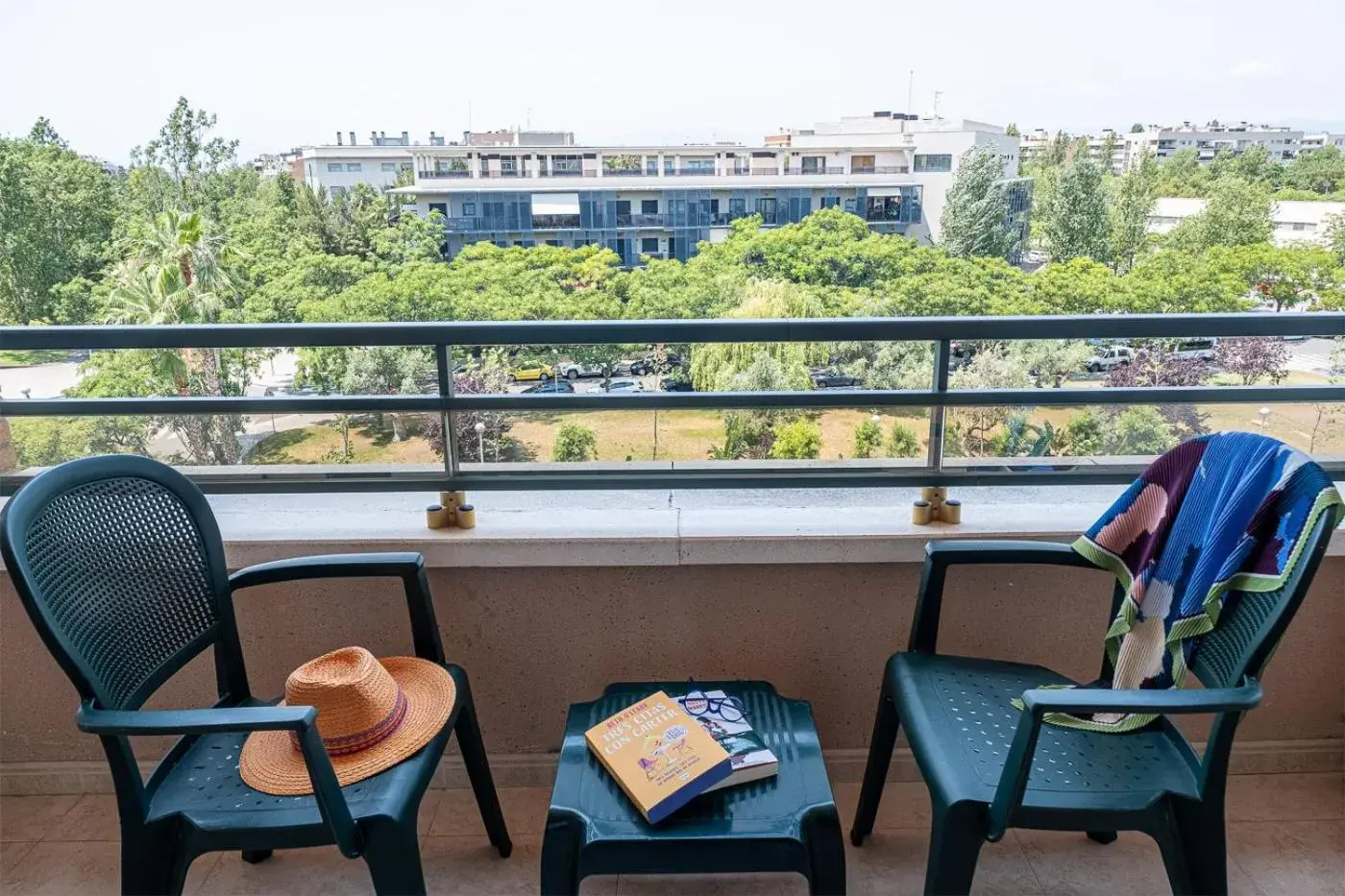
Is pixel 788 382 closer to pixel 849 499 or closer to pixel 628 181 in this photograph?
→ pixel 849 499

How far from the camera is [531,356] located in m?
1.98

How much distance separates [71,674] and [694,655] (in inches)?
42.4

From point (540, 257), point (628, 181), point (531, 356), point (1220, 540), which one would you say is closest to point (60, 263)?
point (540, 257)

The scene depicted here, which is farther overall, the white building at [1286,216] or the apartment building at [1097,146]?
the apartment building at [1097,146]

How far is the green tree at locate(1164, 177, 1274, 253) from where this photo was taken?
1966 centimetres

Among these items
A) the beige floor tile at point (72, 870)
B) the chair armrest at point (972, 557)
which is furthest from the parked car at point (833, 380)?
the beige floor tile at point (72, 870)

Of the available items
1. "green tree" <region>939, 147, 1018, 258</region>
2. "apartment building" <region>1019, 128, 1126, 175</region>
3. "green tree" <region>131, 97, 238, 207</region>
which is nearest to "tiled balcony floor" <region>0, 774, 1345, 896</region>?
"green tree" <region>939, 147, 1018, 258</region>

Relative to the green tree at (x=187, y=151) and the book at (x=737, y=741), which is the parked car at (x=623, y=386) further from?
the green tree at (x=187, y=151)

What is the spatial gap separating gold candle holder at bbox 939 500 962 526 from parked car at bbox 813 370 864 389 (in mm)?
304

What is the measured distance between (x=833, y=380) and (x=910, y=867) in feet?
3.19

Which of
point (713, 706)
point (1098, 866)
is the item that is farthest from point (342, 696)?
point (1098, 866)

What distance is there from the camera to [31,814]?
177cm

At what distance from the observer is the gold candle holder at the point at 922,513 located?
1.73m

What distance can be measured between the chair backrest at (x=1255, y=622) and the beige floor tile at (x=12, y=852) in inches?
84.3
